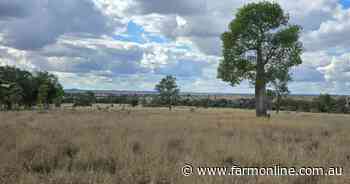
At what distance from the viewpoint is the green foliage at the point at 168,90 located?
268 feet

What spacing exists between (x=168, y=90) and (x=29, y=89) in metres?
31.9

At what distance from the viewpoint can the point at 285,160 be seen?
24.6 feet

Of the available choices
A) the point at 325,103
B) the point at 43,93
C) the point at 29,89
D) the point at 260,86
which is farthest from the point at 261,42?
the point at 325,103

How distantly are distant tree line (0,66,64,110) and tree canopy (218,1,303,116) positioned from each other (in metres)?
49.6

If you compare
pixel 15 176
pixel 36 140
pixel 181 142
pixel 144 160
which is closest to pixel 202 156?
pixel 144 160

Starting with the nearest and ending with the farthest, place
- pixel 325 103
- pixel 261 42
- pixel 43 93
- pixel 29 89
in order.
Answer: pixel 261 42 → pixel 43 93 → pixel 29 89 → pixel 325 103

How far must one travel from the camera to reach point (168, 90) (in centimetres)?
8319

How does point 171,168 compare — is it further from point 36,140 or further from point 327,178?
point 36,140

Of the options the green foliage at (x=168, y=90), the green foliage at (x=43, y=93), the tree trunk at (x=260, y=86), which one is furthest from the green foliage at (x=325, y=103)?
the green foliage at (x=43, y=93)

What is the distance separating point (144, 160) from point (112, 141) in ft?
10.7

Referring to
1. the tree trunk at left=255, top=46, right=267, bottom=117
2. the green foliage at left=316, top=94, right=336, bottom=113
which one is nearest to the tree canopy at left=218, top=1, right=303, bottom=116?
the tree trunk at left=255, top=46, right=267, bottom=117

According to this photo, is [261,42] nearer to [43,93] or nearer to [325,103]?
[43,93]

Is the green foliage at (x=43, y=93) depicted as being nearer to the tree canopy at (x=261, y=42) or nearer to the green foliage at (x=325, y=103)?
the tree canopy at (x=261, y=42)

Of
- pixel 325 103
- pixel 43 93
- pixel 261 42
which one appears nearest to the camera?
pixel 261 42
